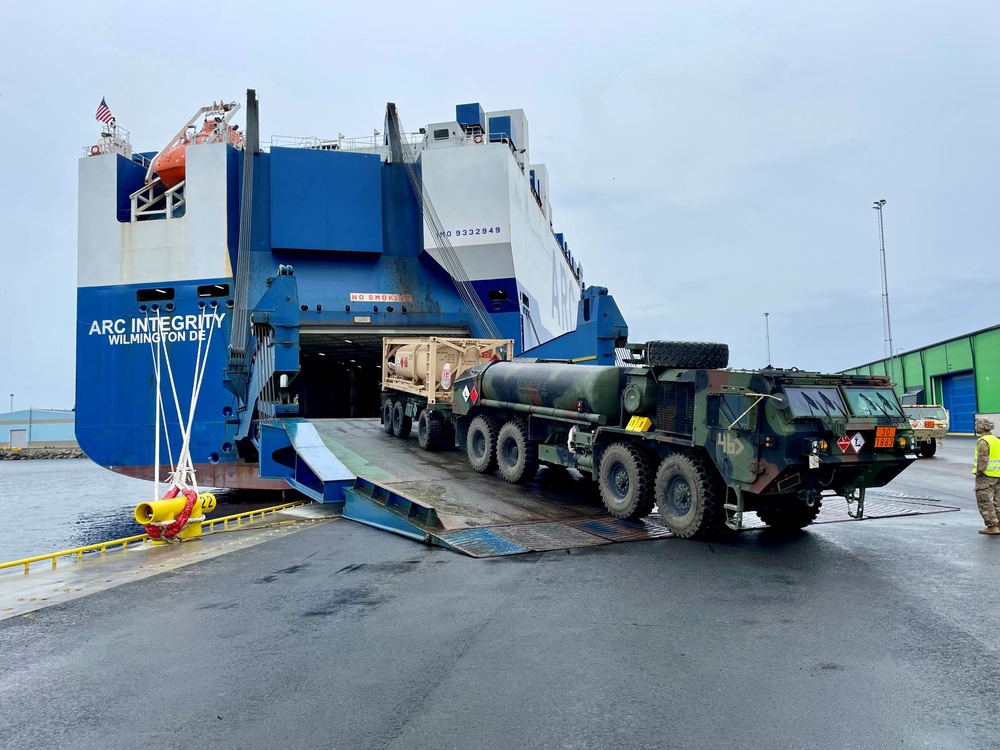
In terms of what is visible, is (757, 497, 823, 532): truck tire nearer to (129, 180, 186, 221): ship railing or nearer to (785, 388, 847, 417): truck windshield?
(785, 388, 847, 417): truck windshield

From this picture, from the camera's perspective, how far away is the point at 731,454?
8.32 metres

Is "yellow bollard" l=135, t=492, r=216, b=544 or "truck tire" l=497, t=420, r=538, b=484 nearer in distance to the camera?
"yellow bollard" l=135, t=492, r=216, b=544

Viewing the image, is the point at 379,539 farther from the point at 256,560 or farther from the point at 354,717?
the point at 354,717

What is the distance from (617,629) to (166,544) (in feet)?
23.0

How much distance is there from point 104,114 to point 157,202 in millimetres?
3655

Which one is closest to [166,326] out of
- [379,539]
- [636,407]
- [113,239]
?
[113,239]

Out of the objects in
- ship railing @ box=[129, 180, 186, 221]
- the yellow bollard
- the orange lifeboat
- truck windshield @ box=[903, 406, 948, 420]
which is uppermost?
the orange lifeboat

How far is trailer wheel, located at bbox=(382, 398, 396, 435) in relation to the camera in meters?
17.3

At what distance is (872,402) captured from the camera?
8.75 m

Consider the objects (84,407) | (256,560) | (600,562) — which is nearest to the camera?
(600,562)

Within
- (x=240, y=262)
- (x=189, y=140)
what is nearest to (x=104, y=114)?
(x=189, y=140)

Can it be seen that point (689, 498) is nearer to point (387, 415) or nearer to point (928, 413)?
point (387, 415)

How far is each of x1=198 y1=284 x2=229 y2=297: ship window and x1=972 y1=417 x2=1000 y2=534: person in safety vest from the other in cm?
1929

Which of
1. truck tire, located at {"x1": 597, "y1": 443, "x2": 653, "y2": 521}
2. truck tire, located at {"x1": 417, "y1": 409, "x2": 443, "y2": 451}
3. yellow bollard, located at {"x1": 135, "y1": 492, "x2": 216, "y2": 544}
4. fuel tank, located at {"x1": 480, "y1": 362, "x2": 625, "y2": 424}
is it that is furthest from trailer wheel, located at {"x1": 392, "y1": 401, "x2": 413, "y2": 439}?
truck tire, located at {"x1": 597, "y1": 443, "x2": 653, "y2": 521}
